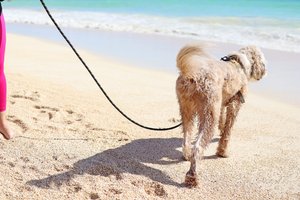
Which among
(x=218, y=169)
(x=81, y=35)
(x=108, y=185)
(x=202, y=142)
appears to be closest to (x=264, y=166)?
(x=218, y=169)

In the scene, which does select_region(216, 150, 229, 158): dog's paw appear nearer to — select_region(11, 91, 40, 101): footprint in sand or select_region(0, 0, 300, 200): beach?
select_region(0, 0, 300, 200): beach

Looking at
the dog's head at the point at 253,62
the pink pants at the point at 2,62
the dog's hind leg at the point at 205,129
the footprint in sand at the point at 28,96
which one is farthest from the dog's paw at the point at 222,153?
the footprint in sand at the point at 28,96

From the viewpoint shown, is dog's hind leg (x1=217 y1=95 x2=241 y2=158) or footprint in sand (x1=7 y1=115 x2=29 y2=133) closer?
dog's hind leg (x1=217 y1=95 x2=241 y2=158)

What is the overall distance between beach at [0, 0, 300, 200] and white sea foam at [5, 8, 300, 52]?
2139 mm

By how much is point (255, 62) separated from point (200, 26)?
12.3 metres

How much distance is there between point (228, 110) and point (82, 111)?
2128 millimetres

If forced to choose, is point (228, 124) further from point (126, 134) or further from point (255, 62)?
point (126, 134)

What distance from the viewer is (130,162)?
188 inches

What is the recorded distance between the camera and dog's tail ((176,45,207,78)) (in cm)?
443

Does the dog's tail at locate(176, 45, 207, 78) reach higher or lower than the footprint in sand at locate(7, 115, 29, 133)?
higher

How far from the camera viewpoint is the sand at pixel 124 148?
416 centimetres

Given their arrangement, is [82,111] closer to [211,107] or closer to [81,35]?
[211,107]

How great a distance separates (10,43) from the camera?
1247 cm

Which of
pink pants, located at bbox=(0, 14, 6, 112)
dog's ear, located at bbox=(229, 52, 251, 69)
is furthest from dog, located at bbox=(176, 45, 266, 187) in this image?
pink pants, located at bbox=(0, 14, 6, 112)
